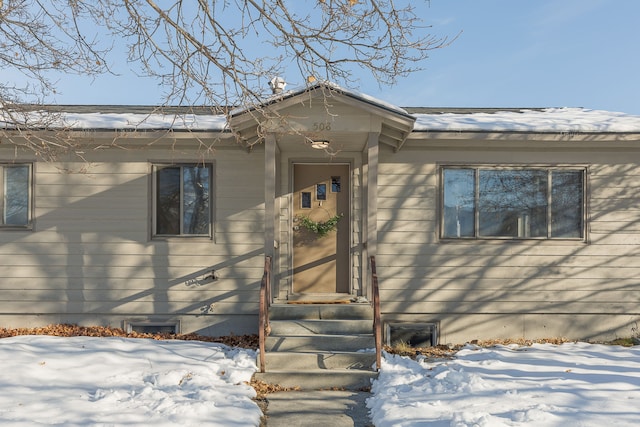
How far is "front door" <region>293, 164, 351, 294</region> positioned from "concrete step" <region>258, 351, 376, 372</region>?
7.79ft

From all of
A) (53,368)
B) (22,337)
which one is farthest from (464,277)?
(22,337)

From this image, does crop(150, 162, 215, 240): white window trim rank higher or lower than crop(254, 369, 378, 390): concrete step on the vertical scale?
higher

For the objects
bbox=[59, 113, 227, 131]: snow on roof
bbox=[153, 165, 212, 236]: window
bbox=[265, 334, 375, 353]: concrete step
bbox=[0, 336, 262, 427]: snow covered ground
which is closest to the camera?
bbox=[0, 336, 262, 427]: snow covered ground

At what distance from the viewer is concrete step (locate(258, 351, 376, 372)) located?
7.04 metres

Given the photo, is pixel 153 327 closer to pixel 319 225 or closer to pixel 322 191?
pixel 319 225

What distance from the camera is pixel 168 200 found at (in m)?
9.24

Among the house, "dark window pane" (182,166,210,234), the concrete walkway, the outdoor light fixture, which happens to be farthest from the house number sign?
the concrete walkway

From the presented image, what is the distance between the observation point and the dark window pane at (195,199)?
9.22 meters

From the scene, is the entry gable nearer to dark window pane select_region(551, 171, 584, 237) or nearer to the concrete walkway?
dark window pane select_region(551, 171, 584, 237)

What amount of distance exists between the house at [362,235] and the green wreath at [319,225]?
0.05 metres

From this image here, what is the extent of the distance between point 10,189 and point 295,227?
465cm

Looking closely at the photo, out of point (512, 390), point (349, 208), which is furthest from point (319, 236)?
point (512, 390)

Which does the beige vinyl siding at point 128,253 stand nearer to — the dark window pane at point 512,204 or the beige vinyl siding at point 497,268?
the beige vinyl siding at point 497,268

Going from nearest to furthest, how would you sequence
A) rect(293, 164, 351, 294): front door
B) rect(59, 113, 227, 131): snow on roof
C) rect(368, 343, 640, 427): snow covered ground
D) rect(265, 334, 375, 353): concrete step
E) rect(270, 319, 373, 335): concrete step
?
rect(368, 343, 640, 427): snow covered ground, rect(265, 334, 375, 353): concrete step, rect(270, 319, 373, 335): concrete step, rect(59, 113, 227, 131): snow on roof, rect(293, 164, 351, 294): front door
